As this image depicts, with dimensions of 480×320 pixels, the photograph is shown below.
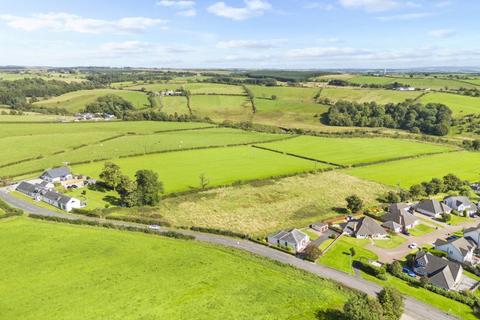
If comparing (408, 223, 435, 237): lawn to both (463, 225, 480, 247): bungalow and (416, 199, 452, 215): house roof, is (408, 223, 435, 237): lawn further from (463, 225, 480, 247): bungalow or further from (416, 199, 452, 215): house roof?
(416, 199, 452, 215): house roof

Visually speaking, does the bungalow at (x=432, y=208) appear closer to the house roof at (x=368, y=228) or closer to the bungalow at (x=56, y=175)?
the house roof at (x=368, y=228)

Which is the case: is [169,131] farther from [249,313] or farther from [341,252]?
[249,313]

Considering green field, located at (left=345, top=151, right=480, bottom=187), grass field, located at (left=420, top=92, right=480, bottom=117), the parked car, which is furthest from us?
grass field, located at (left=420, top=92, right=480, bottom=117)

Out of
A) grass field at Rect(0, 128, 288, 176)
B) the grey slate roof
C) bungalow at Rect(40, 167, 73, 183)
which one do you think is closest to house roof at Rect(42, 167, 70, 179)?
bungalow at Rect(40, 167, 73, 183)

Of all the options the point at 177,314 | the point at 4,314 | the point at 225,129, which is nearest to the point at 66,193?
the point at 4,314

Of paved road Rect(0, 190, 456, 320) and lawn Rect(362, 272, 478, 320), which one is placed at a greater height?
paved road Rect(0, 190, 456, 320)

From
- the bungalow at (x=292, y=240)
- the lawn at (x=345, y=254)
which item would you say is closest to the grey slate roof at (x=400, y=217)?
the lawn at (x=345, y=254)
